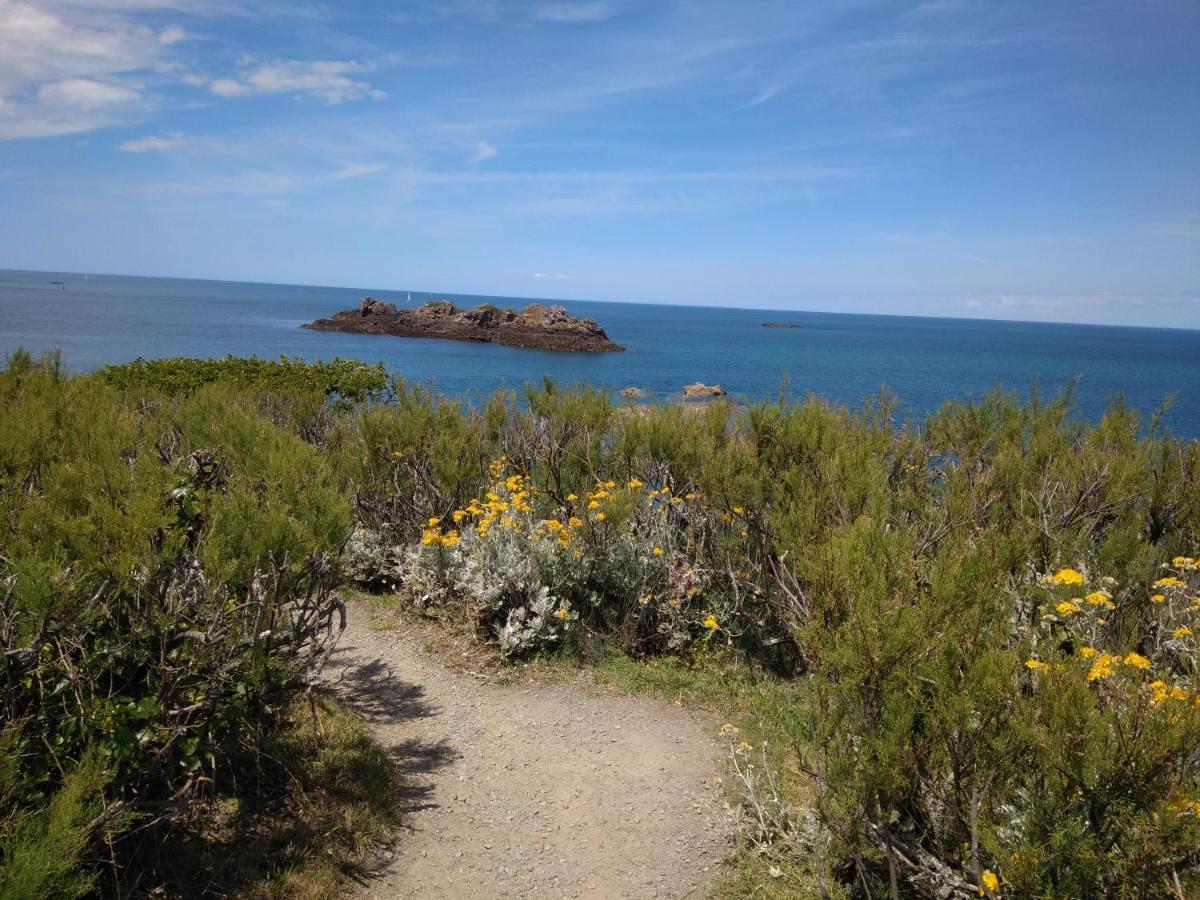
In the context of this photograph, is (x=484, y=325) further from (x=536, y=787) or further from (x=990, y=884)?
(x=990, y=884)

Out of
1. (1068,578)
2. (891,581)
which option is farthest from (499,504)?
(1068,578)

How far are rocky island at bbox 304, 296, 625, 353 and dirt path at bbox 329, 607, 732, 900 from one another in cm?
6131

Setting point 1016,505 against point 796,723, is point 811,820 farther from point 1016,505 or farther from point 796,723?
point 1016,505

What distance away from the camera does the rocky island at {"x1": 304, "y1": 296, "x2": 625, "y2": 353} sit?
68.1 meters

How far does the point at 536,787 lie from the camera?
481 centimetres

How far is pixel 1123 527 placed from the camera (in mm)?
6180

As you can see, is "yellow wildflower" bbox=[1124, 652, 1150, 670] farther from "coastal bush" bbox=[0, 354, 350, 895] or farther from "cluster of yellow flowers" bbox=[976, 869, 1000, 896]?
"coastal bush" bbox=[0, 354, 350, 895]

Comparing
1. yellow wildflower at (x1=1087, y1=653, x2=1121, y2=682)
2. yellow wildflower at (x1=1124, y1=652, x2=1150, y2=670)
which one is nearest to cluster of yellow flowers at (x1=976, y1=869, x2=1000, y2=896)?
yellow wildflower at (x1=1087, y1=653, x2=1121, y2=682)

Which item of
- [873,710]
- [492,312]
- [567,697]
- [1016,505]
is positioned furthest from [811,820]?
[492,312]

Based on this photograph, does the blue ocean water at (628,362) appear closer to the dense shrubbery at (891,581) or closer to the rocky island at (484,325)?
the rocky island at (484,325)

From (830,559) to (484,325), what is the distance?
70785 mm

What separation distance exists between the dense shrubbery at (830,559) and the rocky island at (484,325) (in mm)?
56817

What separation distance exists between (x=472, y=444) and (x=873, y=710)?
6.04 meters

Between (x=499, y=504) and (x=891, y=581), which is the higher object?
(x=891, y=581)
